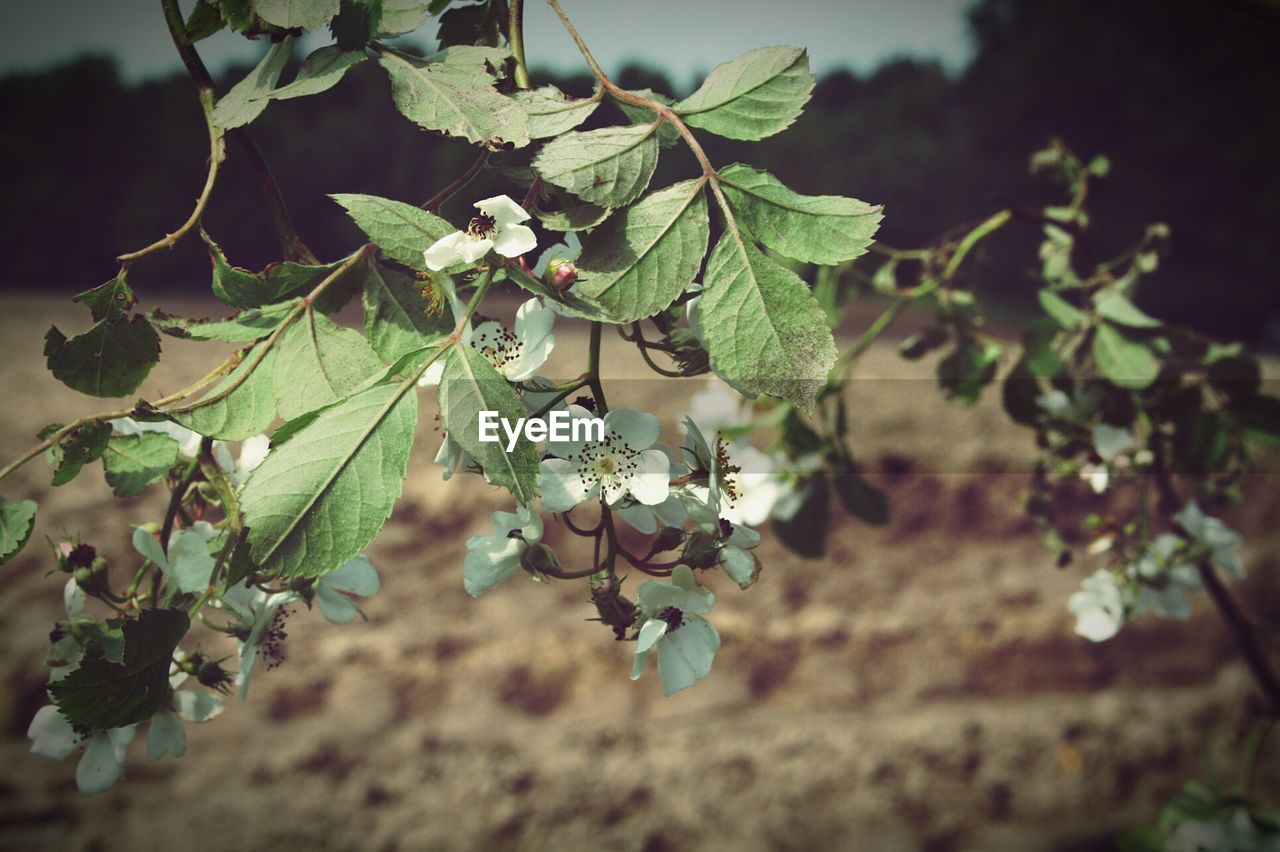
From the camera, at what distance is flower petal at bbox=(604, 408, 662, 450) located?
31 cm

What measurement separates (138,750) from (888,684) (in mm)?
1241

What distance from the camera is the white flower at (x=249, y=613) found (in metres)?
0.37

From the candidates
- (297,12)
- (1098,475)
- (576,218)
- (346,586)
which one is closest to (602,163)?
(576,218)

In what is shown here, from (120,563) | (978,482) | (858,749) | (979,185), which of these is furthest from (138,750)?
(979,185)

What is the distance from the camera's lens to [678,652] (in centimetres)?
32

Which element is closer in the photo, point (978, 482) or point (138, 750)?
point (138, 750)

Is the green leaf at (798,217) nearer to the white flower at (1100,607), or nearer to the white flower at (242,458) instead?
the white flower at (242,458)

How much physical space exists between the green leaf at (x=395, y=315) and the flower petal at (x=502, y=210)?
0.17ft

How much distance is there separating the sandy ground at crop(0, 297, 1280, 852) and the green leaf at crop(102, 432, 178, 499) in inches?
44.2

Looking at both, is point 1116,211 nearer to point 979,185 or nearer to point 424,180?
point 979,185

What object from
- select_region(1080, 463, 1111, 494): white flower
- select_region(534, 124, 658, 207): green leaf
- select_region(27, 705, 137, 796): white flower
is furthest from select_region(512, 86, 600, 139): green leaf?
select_region(1080, 463, 1111, 494): white flower

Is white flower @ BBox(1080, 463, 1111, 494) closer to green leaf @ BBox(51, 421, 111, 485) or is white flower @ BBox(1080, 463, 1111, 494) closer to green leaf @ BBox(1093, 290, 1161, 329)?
green leaf @ BBox(1093, 290, 1161, 329)

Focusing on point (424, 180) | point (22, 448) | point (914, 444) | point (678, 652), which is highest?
point (678, 652)

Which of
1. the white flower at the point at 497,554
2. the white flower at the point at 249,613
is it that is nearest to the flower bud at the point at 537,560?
the white flower at the point at 497,554
